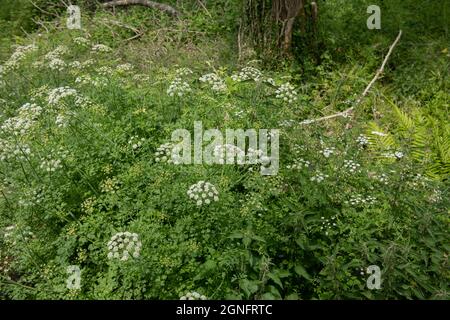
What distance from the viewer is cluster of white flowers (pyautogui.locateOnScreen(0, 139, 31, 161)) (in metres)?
3.56

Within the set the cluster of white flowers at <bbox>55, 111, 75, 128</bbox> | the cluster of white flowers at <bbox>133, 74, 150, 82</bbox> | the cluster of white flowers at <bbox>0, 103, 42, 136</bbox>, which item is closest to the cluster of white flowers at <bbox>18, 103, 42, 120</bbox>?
the cluster of white flowers at <bbox>0, 103, 42, 136</bbox>

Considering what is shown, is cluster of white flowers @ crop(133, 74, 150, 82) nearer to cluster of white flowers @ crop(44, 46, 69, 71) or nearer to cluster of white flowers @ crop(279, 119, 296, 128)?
cluster of white flowers @ crop(44, 46, 69, 71)

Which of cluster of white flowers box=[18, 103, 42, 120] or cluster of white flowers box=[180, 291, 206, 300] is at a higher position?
cluster of white flowers box=[18, 103, 42, 120]

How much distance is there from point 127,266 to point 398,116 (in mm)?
4565

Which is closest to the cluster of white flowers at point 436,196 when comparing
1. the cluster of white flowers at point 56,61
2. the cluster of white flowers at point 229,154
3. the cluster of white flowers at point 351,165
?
the cluster of white flowers at point 351,165

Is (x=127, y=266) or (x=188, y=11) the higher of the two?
(x=188, y=11)

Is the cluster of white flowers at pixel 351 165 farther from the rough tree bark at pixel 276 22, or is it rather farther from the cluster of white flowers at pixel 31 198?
the rough tree bark at pixel 276 22

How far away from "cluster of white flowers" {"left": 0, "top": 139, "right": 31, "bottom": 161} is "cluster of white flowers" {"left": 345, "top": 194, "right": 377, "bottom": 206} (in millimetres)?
2930

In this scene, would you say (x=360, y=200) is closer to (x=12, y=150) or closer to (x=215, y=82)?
(x=215, y=82)

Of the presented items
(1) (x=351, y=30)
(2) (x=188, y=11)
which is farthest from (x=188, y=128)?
(2) (x=188, y=11)

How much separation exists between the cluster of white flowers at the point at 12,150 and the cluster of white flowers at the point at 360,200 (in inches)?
115
